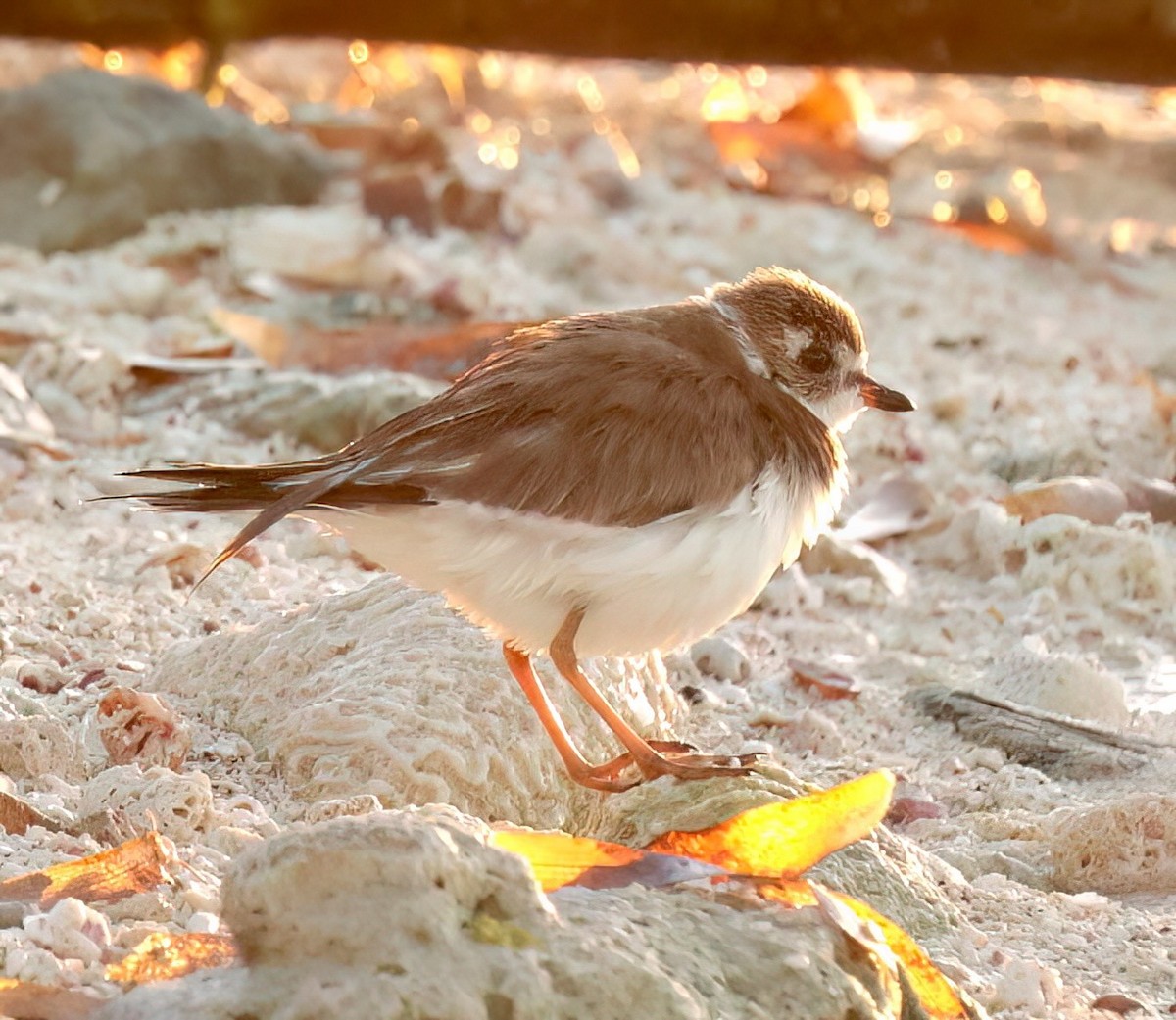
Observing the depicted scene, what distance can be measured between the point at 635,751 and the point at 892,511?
2139 millimetres

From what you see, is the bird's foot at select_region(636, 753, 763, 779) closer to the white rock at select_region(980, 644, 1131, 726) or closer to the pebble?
the pebble

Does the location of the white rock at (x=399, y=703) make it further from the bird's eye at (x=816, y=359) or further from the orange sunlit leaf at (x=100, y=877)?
the bird's eye at (x=816, y=359)

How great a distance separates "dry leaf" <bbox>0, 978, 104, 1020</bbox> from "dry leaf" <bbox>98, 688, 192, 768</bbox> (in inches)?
37.2

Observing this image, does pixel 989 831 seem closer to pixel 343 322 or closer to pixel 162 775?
pixel 162 775

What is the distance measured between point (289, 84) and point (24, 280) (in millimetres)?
3445

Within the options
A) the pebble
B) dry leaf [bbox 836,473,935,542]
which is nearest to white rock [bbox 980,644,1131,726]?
the pebble

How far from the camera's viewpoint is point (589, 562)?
10.2 feet

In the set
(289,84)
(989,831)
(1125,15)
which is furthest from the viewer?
(289,84)

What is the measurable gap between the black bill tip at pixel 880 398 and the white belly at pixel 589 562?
620mm

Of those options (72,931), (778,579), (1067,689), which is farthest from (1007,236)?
(72,931)

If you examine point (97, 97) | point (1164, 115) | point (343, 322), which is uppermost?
point (1164, 115)

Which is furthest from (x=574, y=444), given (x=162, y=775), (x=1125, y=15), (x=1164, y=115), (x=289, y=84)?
(x=1164, y=115)

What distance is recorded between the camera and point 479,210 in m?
7.18

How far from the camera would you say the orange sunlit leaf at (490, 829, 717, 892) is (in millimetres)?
2643
